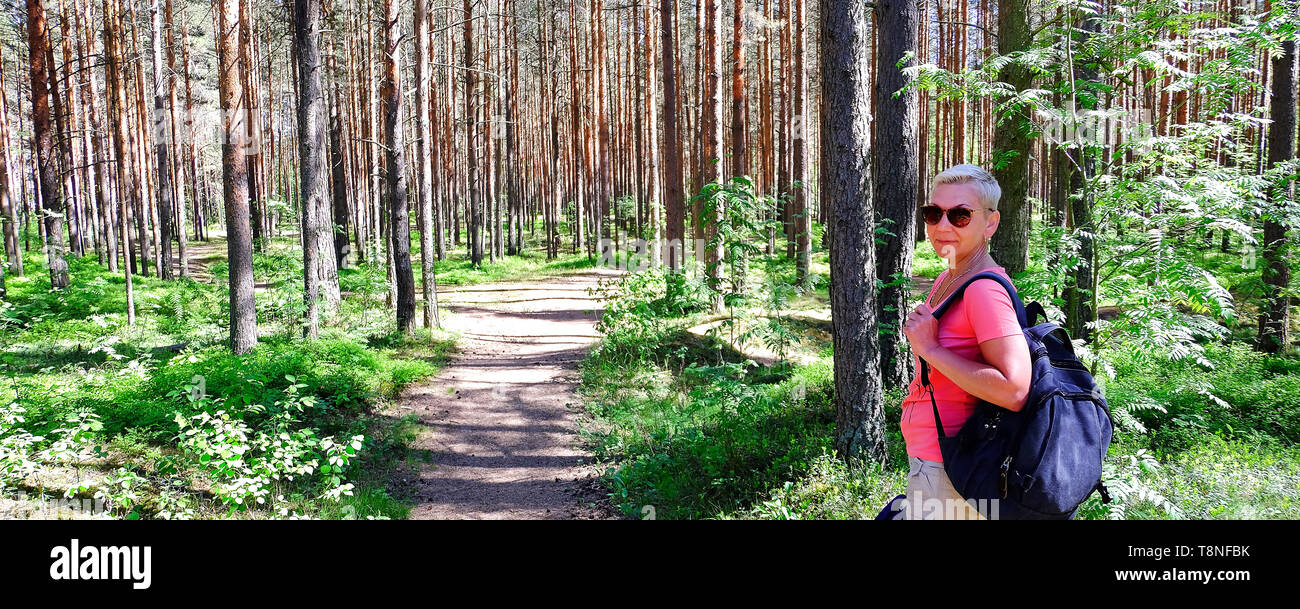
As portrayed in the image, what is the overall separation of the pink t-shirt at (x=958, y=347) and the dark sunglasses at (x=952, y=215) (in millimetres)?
186

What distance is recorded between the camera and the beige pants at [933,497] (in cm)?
210

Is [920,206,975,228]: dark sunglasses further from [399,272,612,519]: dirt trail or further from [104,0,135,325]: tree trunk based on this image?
[104,0,135,325]: tree trunk

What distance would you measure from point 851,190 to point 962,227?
3.19 metres

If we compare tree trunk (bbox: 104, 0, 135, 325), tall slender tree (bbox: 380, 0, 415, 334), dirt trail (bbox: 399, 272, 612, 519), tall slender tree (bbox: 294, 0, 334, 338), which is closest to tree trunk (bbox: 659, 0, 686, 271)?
dirt trail (bbox: 399, 272, 612, 519)

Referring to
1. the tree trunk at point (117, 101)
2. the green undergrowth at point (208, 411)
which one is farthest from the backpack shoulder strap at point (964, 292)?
the tree trunk at point (117, 101)

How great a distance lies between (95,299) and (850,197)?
1711 cm

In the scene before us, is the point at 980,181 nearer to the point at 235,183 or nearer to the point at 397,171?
the point at 235,183

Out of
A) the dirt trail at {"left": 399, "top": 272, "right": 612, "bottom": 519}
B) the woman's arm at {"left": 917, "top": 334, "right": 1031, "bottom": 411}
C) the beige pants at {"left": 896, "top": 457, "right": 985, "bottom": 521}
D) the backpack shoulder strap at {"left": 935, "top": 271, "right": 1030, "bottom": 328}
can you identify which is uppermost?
the backpack shoulder strap at {"left": 935, "top": 271, "right": 1030, "bottom": 328}

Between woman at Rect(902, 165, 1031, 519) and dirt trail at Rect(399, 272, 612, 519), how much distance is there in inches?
167

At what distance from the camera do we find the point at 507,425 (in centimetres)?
862

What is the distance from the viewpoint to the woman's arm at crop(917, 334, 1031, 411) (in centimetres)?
194

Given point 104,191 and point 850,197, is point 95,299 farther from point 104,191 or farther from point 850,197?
point 850,197

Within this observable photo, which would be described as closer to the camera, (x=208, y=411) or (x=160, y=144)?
(x=208, y=411)

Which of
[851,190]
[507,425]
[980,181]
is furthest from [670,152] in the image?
[980,181]
